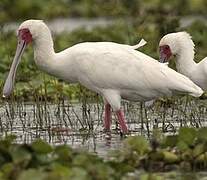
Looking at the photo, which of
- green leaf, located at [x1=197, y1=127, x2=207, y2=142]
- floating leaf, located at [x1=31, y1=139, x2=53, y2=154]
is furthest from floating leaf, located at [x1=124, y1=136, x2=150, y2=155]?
floating leaf, located at [x1=31, y1=139, x2=53, y2=154]

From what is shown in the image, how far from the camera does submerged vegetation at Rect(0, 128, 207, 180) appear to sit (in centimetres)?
796

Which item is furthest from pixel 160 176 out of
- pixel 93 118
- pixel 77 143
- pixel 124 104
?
pixel 124 104

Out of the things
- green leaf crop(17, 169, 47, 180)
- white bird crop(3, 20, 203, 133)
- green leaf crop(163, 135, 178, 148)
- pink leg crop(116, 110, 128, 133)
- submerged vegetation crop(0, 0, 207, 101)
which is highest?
submerged vegetation crop(0, 0, 207, 101)

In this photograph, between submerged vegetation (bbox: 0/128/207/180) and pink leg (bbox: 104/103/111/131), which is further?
pink leg (bbox: 104/103/111/131)

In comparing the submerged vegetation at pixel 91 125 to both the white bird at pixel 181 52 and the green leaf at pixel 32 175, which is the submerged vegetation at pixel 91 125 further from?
the white bird at pixel 181 52

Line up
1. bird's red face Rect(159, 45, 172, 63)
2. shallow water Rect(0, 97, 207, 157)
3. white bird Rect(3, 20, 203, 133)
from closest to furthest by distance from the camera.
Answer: shallow water Rect(0, 97, 207, 157)
white bird Rect(3, 20, 203, 133)
bird's red face Rect(159, 45, 172, 63)

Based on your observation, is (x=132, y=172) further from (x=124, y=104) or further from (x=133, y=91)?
(x=124, y=104)

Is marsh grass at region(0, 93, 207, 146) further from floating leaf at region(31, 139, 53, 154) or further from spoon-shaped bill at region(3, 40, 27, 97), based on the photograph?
floating leaf at region(31, 139, 53, 154)

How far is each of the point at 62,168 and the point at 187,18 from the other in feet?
76.7

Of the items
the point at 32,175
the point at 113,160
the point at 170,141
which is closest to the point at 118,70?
the point at 170,141

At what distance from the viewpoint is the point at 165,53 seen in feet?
44.0

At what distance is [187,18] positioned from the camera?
101 feet

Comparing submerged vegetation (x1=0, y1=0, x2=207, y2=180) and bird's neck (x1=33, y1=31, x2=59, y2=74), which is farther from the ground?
bird's neck (x1=33, y1=31, x2=59, y2=74)

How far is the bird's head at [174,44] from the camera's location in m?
13.2
